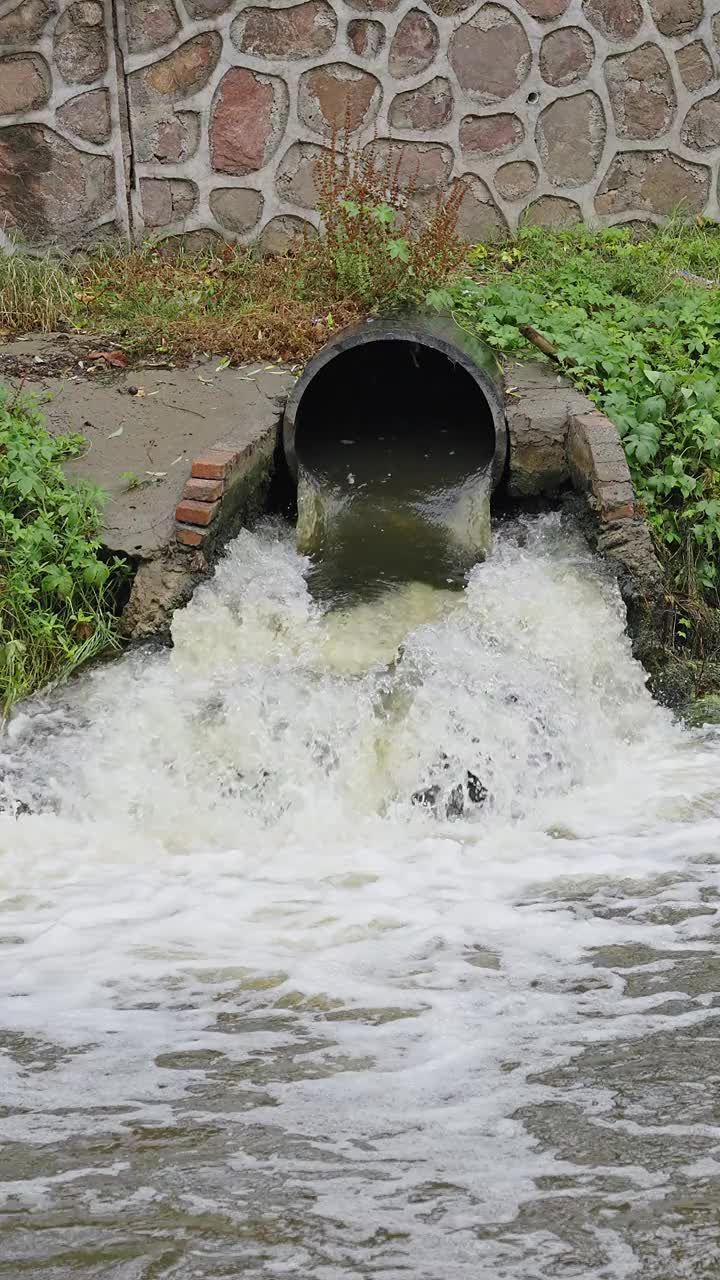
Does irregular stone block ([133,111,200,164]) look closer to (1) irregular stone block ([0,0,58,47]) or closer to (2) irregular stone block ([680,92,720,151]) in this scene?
(1) irregular stone block ([0,0,58,47])

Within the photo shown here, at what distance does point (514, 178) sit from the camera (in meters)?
8.34

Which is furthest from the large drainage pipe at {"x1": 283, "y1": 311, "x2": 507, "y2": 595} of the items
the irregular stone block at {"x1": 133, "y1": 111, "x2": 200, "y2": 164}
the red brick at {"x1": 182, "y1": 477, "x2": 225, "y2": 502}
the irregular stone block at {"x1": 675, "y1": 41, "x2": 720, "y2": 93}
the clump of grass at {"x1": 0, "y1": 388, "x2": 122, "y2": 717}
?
the irregular stone block at {"x1": 675, "y1": 41, "x2": 720, "y2": 93}

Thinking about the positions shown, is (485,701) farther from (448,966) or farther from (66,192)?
(66,192)

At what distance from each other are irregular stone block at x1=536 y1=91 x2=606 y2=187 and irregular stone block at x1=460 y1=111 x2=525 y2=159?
15 centimetres

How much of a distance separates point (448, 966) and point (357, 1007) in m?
0.34

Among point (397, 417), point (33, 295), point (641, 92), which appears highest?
point (641, 92)

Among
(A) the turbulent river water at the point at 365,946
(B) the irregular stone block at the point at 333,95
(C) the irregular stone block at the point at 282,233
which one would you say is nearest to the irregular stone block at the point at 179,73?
(B) the irregular stone block at the point at 333,95

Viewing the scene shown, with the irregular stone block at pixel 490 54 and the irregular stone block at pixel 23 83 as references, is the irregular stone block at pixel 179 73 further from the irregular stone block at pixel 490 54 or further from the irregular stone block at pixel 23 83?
the irregular stone block at pixel 490 54

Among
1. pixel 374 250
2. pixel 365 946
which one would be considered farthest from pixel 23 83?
pixel 365 946

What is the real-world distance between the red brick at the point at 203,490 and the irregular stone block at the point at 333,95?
11.0 ft

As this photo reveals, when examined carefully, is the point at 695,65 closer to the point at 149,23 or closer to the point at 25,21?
the point at 149,23

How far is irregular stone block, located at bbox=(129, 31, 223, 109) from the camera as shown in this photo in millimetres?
7988

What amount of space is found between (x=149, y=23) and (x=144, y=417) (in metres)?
2.96

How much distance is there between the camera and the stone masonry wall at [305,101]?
796cm
